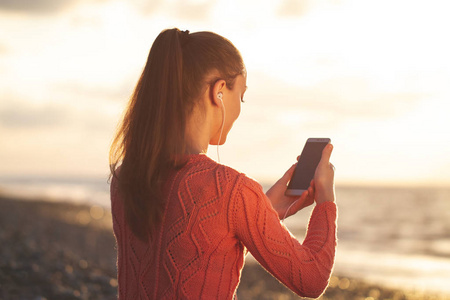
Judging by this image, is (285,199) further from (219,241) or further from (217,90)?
(217,90)

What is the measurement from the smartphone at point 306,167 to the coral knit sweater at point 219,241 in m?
0.42

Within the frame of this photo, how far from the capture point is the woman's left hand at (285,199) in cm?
257

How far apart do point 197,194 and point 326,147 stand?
782 millimetres

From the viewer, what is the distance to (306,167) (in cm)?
267

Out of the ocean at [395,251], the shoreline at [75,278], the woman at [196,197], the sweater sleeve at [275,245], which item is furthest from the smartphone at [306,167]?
the ocean at [395,251]

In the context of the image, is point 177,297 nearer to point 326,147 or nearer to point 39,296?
point 326,147

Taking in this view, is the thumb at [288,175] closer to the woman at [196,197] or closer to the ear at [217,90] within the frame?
the woman at [196,197]

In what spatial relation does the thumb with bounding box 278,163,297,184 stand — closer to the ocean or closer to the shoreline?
the shoreline

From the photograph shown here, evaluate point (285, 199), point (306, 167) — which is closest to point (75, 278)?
point (285, 199)

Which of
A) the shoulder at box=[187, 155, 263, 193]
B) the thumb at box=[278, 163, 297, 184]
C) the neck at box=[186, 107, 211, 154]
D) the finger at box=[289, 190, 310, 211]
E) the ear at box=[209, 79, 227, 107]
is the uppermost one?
the ear at box=[209, 79, 227, 107]

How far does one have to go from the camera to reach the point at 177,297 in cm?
216

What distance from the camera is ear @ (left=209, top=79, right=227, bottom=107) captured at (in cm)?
220

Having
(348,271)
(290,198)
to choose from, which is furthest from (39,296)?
(348,271)

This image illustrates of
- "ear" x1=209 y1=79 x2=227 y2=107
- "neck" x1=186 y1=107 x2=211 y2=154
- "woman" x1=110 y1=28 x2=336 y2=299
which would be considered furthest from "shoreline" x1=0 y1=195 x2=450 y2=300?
"ear" x1=209 y1=79 x2=227 y2=107
